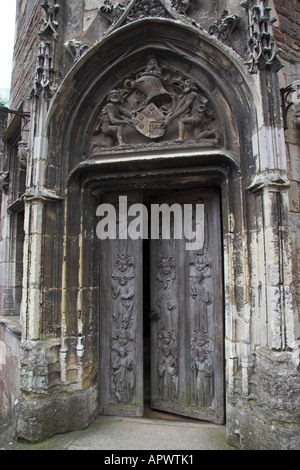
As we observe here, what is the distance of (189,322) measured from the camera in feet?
11.1

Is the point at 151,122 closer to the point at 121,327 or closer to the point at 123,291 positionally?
the point at 123,291

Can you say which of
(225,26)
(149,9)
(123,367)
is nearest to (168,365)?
(123,367)

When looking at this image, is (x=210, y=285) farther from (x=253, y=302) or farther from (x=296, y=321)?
(x=296, y=321)

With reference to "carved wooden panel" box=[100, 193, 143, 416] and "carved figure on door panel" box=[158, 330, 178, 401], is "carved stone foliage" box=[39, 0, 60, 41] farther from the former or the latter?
"carved figure on door panel" box=[158, 330, 178, 401]

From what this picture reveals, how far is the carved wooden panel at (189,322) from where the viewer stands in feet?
10.6

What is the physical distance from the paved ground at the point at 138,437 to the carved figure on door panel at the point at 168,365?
0.91 feet

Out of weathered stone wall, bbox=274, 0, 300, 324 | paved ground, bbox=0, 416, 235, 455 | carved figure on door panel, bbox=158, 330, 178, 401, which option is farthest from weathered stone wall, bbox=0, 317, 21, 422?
weathered stone wall, bbox=274, 0, 300, 324

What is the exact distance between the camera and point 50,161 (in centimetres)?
331

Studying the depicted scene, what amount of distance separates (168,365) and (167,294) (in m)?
0.75

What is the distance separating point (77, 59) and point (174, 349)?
3168 millimetres

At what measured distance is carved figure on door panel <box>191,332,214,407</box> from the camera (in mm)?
3232

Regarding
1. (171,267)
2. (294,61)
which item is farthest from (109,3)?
(171,267)

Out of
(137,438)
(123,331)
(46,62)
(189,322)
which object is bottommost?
(137,438)

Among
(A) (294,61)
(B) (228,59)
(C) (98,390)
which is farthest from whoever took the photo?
(C) (98,390)
